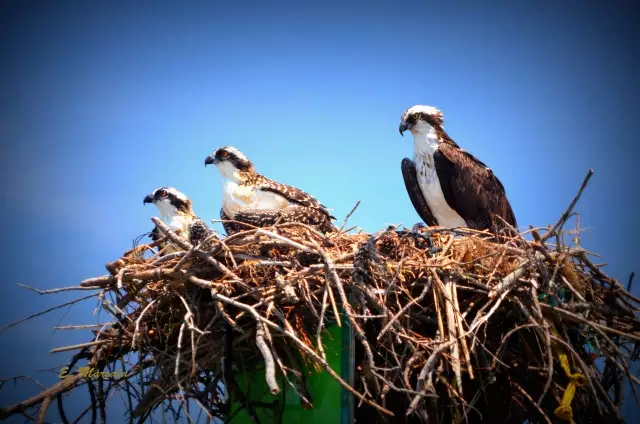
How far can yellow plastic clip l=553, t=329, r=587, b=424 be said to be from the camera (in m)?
4.45

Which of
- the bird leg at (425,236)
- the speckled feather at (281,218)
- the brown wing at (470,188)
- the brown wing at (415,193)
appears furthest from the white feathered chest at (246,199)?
the brown wing at (470,188)

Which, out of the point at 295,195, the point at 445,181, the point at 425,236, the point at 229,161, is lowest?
the point at 425,236

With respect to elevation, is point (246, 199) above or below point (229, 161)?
below

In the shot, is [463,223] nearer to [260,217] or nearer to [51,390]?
[260,217]

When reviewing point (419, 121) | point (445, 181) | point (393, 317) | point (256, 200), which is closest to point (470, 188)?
point (445, 181)

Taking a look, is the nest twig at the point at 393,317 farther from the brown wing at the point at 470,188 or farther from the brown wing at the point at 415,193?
the brown wing at the point at 415,193

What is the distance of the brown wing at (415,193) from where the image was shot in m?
6.79

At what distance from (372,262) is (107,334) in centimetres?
232

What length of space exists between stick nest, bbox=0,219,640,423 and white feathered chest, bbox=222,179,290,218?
1083 mm

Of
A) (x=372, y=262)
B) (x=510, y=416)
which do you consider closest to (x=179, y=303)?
(x=372, y=262)

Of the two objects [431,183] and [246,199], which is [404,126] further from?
[246,199]

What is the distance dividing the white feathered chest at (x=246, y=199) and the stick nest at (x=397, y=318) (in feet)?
3.55

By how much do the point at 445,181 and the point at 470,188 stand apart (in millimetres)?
253

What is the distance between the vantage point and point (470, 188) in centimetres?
639
